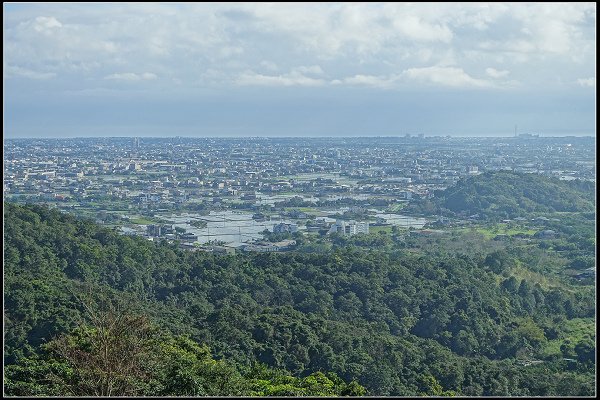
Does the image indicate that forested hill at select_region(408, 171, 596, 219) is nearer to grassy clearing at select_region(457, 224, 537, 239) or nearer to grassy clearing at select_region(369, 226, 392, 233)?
grassy clearing at select_region(457, 224, 537, 239)

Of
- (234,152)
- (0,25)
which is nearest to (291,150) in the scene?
(234,152)

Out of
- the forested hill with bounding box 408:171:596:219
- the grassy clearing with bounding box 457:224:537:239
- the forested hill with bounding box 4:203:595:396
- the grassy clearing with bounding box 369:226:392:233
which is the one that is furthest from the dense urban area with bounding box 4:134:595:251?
the forested hill with bounding box 4:203:595:396

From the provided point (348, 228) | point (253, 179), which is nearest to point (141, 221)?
point (348, 228)

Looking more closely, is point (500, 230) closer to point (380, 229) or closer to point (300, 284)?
point (380, 229)

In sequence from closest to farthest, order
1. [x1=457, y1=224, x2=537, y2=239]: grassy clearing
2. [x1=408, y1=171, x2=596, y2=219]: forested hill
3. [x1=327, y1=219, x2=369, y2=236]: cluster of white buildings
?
[x1=457, y1=224, x2=537, y2=239]: grassy clearing → [x1=327, y1=219, x2=369, y2=236]: cluster of white buildings → [x1=408, y1=171, x2=596, y2=219]: forested hill

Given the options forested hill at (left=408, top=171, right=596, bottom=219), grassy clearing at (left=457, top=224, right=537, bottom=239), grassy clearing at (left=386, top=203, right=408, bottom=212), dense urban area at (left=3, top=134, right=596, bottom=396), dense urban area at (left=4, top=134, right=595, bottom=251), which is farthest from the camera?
grassy clearing at (left=386, top=203, right=408, bottom=212)

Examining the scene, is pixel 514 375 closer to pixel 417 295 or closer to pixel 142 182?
pixel 417 295
